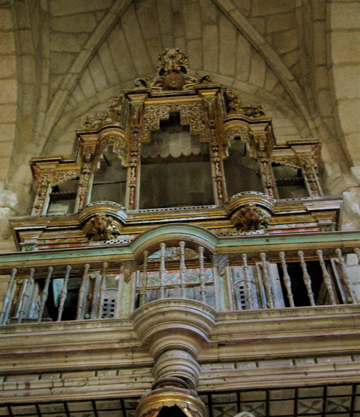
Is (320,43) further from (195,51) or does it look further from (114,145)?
(114,145)

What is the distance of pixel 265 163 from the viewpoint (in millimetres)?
10328

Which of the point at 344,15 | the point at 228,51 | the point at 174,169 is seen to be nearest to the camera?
the point at 174,169

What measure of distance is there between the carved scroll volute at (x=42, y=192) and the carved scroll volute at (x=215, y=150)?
7.76 ft

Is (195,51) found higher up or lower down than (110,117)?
higher up

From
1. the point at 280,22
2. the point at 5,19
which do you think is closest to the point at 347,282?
the point at 280,22

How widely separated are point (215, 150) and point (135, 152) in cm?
117

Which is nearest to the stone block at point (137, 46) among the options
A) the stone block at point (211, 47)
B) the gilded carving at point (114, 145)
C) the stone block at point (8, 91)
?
the stone block at point (211, 47)

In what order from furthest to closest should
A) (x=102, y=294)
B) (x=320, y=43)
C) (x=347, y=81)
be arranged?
(x=320, y=43)
(x=347, y=81)
(x=102, y=294)

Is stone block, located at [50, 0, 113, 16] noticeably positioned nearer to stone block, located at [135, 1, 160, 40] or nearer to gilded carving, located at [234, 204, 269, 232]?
stone block, located at [135, 1, 160, 40]

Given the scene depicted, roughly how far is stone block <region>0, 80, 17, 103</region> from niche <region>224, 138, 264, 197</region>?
3.87 meters

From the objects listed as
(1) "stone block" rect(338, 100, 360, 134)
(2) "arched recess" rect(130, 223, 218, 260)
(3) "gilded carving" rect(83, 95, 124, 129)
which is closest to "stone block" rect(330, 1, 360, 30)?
(1) "stone block" rect(338, 100, 360, 134)

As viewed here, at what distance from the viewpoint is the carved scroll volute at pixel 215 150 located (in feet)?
31.9

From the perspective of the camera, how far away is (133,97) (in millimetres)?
11469

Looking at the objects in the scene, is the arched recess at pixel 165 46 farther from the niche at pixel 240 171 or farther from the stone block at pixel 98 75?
the niche at pixel 240 171
